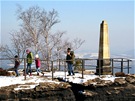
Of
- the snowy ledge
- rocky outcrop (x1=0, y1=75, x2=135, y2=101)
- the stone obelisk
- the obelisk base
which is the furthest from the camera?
the stone obelisk

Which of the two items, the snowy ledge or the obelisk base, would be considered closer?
the snowy ledge

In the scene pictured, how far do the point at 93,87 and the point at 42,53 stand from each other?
1942 cm

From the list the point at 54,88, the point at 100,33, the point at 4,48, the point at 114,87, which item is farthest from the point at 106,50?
the point at 4,48

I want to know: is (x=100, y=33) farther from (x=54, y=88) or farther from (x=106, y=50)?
(x=54, y=88)

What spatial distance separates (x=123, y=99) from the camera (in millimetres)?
16828

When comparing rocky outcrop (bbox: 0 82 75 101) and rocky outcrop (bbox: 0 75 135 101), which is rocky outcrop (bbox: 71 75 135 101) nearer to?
rocky outcrop (bbox: 0 75 135 101)

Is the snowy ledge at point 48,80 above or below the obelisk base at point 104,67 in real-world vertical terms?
below

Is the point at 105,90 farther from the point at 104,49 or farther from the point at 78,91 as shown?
the point at 104,49

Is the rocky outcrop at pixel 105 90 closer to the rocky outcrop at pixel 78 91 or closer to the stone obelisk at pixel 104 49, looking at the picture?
the rocky outcrop at pixel 78 91

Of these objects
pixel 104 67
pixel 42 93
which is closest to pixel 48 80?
pixel 42 93

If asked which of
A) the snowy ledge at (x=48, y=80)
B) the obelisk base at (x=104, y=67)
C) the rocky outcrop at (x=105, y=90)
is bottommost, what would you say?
the rocky outcrop at (x=105, y=90)

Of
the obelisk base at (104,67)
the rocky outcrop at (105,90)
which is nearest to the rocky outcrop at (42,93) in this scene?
the rocky outcrop at (105,90)

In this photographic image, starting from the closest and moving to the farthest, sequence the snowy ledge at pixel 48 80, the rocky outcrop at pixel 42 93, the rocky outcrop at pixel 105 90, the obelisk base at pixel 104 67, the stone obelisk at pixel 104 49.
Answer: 1. the rocky outcrop at pixel 42 93
2. the snowy ledge at pixel 48 80
3. the rocky outcrop at pixel 105 90
4. the obelisk base at pixel 104 67
5. the stone obelisk at pixel 104 49

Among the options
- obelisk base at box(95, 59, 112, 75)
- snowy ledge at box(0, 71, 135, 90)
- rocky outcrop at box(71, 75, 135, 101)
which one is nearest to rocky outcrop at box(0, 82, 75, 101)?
snowy ledge at box(0, 71, 135, 90)
